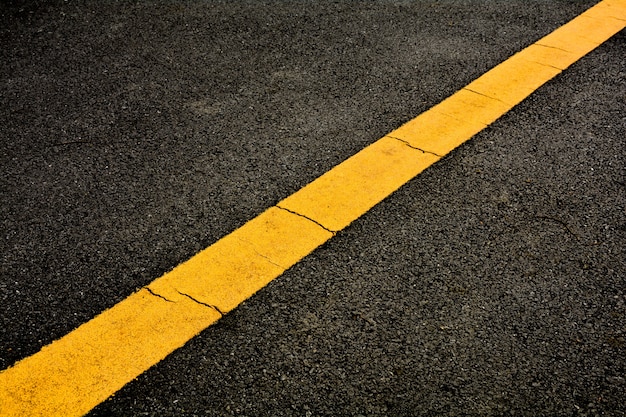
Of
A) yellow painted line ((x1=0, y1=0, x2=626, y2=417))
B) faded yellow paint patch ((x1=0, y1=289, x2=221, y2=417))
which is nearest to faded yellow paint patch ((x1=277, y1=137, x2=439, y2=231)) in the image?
yellow painted line ((x1=0, y1=0, x2=626, y2=417))

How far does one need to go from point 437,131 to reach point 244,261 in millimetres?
1133

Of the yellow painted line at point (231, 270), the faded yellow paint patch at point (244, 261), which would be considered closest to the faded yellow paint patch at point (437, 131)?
the yellow painted line at point (231, 270)

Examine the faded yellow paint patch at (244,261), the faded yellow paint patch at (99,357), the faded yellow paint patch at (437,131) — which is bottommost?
the faded yellow paint patch at (99,357)

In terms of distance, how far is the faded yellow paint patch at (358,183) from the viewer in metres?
2.40

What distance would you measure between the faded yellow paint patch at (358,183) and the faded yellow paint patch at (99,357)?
0.59m

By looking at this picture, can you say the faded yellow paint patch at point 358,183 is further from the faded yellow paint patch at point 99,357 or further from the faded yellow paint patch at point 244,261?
the faded yellow paint patch at point 99,357

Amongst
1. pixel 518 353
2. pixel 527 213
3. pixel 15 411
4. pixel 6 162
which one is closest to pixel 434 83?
pixel 527 213

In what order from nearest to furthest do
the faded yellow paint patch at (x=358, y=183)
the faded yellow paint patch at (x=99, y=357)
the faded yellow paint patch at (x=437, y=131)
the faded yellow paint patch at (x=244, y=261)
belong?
the faded yellow paint patch at (x=99, y=357) < the faded yellow paint patch at (x=244, y=261) < the faded yellow paint patch at (x=358, y=183) < the faded yellow paint patch at (x=437, y=131)

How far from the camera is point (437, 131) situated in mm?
2883

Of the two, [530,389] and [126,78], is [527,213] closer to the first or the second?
[530,389]

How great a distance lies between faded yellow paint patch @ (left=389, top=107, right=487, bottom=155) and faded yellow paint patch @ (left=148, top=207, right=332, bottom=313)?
71cm

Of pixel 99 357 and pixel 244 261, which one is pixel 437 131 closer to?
pixel 244 261

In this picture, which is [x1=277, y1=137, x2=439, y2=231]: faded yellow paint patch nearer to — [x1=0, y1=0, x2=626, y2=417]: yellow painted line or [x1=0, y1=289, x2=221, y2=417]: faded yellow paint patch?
[x1=0, y1=0, x2=626, y2=417]: yellow painted line

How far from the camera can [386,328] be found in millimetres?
1942
